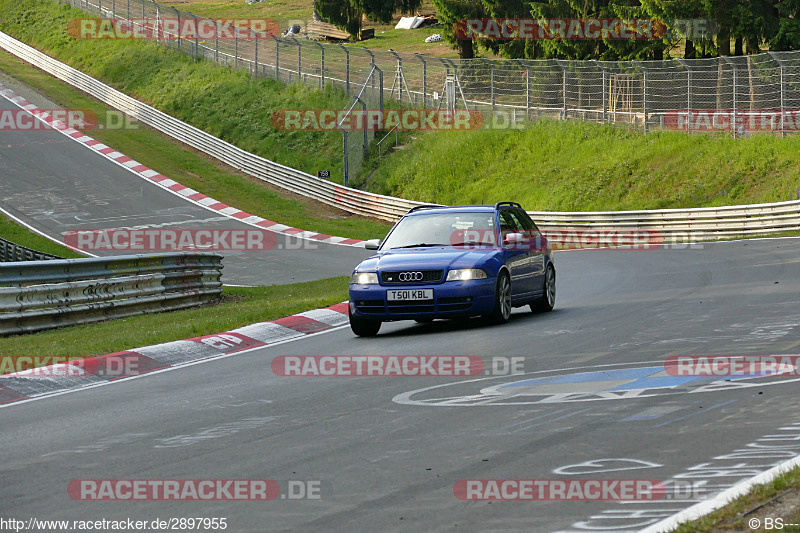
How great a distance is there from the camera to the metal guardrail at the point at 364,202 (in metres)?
29.2

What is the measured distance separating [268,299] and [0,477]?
521 inches

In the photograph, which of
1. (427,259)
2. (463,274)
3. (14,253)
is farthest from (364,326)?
(14,253)

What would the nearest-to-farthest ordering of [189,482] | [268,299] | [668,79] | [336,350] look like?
[189,482], [336,350], [268,299], [668,79]

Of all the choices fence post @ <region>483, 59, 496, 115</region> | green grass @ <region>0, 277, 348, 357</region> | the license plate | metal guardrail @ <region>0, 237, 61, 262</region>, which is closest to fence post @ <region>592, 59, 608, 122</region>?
fence post @ <region>483, 59, 496, 115</region>

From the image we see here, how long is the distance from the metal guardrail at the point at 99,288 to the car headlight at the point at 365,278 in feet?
14.7

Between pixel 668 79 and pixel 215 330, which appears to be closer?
pixel 215 330

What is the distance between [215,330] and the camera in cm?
1344

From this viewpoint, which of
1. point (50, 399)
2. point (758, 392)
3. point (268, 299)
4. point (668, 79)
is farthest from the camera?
point (668, 79)

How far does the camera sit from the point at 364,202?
4044 cm

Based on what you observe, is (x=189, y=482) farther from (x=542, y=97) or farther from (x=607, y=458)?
(x=542, y=97)

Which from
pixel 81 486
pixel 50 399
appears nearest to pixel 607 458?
pixel 81 486

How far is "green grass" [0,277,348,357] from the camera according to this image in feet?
40.0

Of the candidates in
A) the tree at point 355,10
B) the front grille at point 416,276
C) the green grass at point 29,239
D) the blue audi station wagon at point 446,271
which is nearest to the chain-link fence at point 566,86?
the green grass at point 29,239

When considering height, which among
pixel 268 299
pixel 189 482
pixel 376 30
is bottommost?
pixel 268 299
